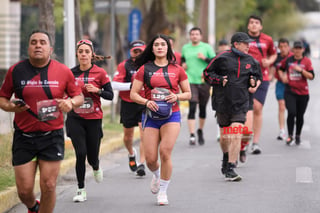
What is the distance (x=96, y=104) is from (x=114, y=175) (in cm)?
228

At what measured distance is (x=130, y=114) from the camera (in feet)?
36.2

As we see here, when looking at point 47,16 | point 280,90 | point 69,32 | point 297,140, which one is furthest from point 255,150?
point 47,16

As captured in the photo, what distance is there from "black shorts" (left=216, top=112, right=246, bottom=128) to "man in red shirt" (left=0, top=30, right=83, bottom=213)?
147 inches

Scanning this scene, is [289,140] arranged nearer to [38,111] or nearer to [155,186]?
[155,186]

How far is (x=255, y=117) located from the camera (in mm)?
12945

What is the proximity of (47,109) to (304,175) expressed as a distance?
488 cm

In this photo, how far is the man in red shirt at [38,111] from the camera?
271 inches

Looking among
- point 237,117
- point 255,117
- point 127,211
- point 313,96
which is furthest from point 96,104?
point 313,96

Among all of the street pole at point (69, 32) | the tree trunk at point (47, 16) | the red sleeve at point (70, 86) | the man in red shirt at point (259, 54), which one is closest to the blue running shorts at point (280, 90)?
the man in red shirt at point (259, 54)

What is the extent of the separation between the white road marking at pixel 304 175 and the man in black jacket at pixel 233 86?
804 mm

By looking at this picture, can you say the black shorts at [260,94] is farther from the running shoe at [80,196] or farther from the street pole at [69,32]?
the running shoe at [80,196]

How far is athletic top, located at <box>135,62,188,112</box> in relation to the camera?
28.5 feet

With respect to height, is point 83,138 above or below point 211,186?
above

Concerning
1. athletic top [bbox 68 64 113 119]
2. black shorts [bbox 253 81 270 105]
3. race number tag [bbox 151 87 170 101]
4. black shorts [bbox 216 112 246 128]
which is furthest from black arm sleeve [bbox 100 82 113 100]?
black shorts [bbox 253 81 270 105]
